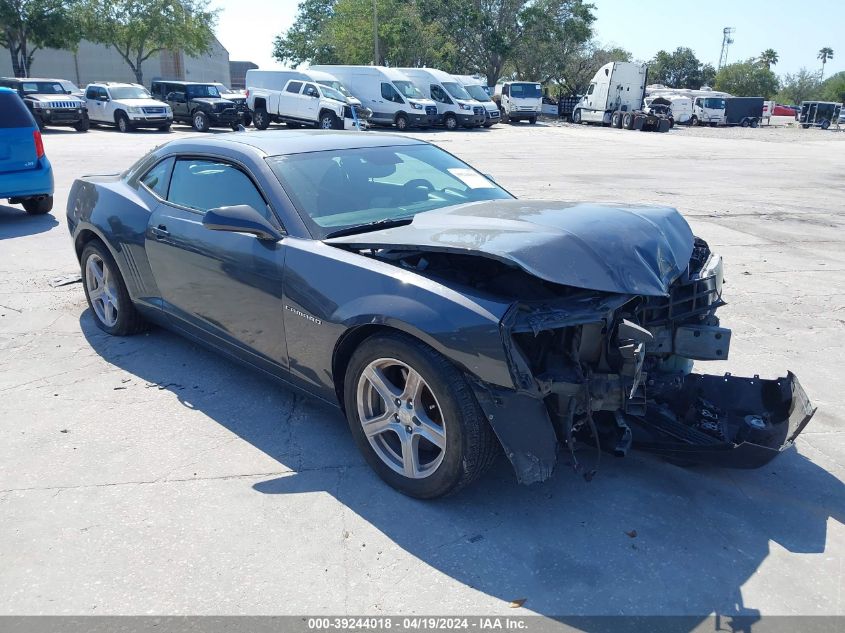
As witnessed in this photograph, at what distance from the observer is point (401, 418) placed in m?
3.19

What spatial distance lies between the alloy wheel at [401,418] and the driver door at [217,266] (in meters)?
0.64

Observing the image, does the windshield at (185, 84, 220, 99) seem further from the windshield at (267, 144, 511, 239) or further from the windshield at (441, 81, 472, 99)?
the windshield at (267, 144, 511, 239)

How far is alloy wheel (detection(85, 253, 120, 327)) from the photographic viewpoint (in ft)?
17.0

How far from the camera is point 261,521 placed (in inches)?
122

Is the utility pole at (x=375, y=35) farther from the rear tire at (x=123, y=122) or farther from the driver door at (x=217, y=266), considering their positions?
the driver door at (x=217, y=266)

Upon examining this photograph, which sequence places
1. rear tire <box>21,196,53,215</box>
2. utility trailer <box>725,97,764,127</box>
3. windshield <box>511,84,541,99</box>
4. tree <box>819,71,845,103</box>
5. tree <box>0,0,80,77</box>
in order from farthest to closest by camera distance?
tree <box>819,71,845,103</box> < utility trailer <box>725,97,764,127</box> < windshield <box>511,84,541,99</box> < tree <box>0,0,80,77</box> < rear tire <box>21,196,53,215</box>

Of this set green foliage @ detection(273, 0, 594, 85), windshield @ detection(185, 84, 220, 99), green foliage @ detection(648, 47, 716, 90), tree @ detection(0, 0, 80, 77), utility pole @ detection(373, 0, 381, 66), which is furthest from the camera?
green foliage @ detection(648, 47, 716, 90)

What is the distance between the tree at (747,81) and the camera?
250 ft

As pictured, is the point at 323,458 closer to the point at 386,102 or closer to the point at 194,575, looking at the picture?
the point at 194,575

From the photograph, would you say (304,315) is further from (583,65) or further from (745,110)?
(583,65)

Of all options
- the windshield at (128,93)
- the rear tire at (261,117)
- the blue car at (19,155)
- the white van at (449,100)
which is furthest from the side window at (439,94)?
the blue car at (19,155)

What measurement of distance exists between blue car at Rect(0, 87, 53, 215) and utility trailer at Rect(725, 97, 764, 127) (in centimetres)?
4570

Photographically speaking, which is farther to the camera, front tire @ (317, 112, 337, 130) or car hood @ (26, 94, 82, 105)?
front tire @ (317, 112, 337, 130)

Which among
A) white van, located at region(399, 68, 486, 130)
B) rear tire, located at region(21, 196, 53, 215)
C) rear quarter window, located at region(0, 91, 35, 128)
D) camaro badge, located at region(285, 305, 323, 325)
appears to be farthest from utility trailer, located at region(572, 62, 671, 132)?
camaro badge, located at region(285, 305, 323, 325)
